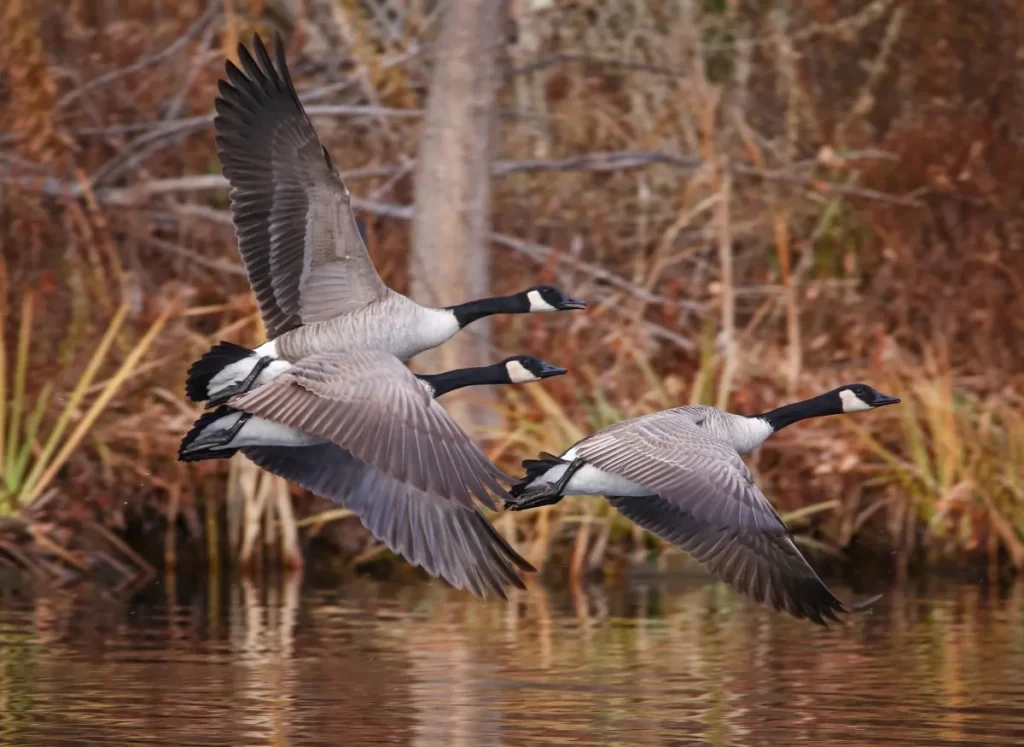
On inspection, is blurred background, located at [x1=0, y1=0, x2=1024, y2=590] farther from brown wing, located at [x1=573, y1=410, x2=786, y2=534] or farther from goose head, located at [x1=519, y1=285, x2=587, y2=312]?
brown wing, located at [x1=573, y1=410, x2=786, y2=534]

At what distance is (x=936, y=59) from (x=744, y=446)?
8.69 meters

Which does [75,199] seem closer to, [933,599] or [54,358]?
[54,358]

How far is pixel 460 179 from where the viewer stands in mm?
13570

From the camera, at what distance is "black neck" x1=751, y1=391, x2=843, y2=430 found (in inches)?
375

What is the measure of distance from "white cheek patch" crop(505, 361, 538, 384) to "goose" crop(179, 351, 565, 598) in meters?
0.23

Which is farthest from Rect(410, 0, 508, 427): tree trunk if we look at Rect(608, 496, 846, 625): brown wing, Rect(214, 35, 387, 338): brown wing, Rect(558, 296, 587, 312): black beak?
Rect(608, 496, 846, 625): brown wing

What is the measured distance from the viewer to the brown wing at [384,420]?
7.75 m

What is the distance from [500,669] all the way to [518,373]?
1492mm

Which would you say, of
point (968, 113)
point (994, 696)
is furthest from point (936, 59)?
point (994, 696)

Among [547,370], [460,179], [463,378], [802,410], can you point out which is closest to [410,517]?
[463,378]

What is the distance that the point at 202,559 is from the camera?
13.1 m

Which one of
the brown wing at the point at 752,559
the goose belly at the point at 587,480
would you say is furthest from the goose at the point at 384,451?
the brown wing at the point at 752,559

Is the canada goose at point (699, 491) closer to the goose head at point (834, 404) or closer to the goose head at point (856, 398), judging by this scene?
the goose head at point (834, 404)

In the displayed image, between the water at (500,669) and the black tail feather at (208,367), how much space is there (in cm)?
128
